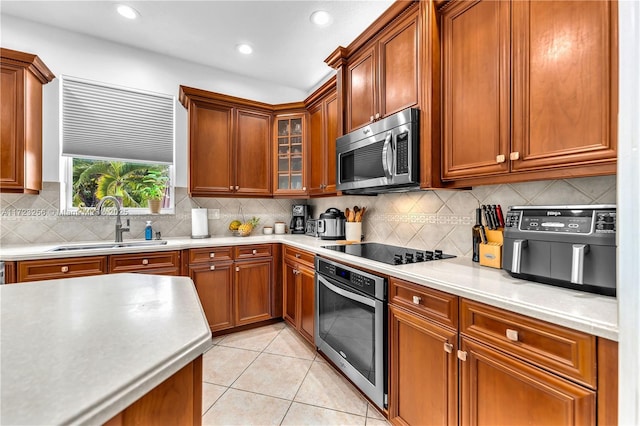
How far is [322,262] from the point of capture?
2.20 meters

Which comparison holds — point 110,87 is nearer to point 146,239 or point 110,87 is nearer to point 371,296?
point 146,239

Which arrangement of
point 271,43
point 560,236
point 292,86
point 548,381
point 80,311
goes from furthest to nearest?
point 292,86, point 271,43, point 560,236, point 548,381, point 80,311

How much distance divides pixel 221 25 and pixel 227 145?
109 cm

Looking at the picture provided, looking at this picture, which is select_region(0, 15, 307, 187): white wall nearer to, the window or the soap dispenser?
the window

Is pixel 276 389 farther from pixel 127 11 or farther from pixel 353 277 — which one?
pixel 127 11

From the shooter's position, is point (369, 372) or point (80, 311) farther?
point (369, 372)

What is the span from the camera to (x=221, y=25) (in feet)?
8.21

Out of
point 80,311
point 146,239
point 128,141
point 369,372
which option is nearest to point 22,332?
point 80,311

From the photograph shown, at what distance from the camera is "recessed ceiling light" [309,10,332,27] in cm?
232

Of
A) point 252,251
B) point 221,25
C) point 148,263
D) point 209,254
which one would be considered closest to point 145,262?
point 148,263

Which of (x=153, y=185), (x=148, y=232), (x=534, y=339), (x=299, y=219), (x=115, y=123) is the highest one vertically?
(x=115, y=123)

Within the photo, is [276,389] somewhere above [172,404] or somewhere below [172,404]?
below
